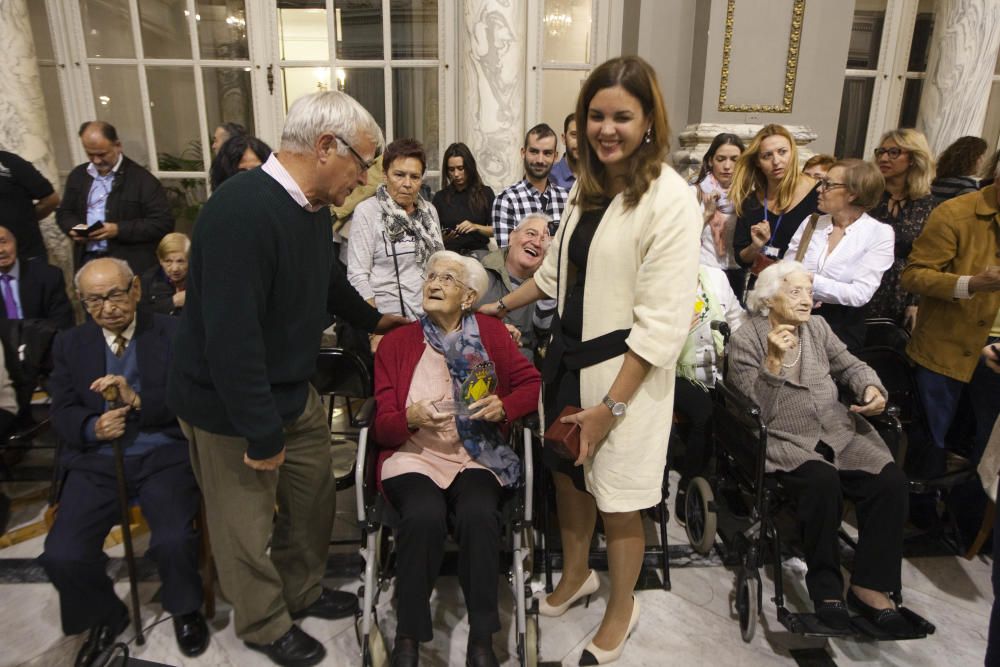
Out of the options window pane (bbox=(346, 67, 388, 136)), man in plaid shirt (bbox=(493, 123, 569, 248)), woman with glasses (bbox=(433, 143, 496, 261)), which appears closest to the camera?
man in plaid shirt (bbox=(493, 123, 569, 248))

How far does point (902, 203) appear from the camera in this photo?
3.48 meters

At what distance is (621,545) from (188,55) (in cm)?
545

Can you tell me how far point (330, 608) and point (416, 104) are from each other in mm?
4365

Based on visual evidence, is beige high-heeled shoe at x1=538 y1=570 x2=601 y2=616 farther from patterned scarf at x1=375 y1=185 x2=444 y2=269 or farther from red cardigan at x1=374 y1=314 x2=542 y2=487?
patterned scarf at x1=375 y1=185 x2=444 y2=269

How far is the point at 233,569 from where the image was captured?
2.00 meters

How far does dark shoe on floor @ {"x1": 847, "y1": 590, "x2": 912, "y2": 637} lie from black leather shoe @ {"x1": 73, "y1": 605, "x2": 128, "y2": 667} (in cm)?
262

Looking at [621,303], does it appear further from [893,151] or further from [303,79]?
[303,79]

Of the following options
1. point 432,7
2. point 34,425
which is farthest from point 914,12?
point 34,425

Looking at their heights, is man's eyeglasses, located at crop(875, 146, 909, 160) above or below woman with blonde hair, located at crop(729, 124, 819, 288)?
above

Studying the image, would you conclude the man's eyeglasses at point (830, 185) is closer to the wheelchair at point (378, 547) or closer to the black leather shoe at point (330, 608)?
the wheelchair at point (378, 547)

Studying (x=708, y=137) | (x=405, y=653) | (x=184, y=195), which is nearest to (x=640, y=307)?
(x=405, y=653)

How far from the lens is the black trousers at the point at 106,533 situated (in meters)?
2.06

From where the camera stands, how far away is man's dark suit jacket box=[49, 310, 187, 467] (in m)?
Answer: 2.26

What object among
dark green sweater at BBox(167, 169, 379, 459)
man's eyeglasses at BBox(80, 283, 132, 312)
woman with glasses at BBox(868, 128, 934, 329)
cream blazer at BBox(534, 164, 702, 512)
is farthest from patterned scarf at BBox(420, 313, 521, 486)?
woman with glasses at BBox(868, 128, 934, 329)
